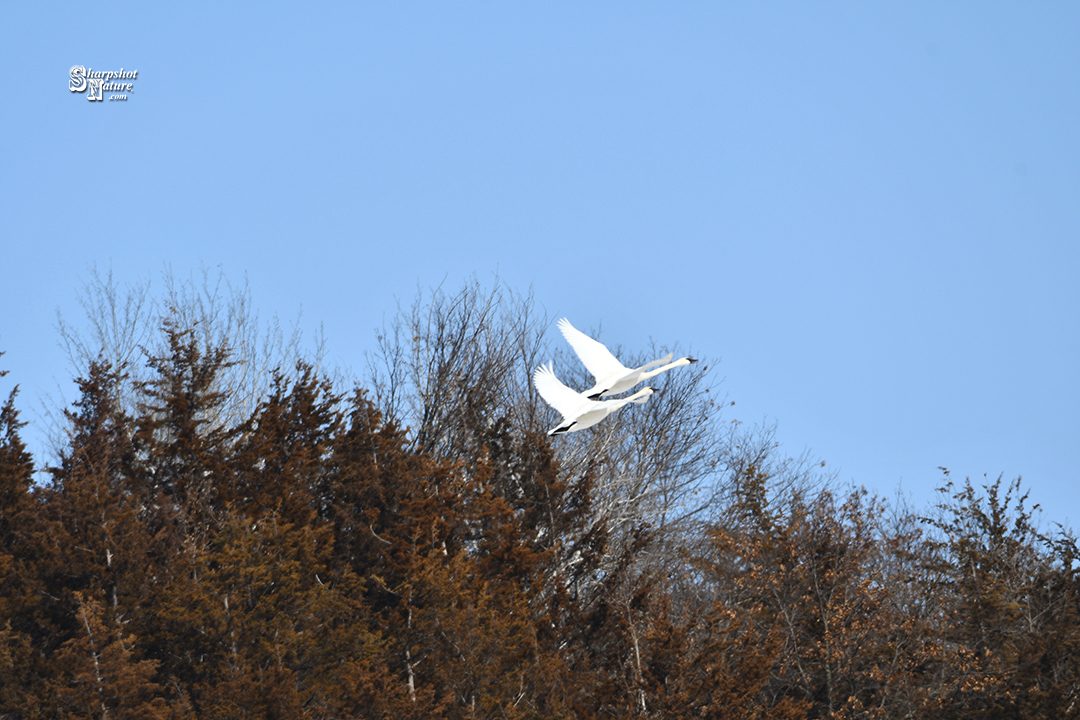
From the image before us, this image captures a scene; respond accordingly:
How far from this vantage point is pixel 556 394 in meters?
14.7

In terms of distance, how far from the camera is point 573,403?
574 inches

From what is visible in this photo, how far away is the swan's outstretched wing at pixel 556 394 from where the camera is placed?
14.5 metres

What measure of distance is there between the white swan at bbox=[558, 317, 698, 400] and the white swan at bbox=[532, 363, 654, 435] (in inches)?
6.1

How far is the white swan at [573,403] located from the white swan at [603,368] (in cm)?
15

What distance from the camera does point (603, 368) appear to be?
15.0 meters

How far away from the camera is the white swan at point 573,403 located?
14.0 meters

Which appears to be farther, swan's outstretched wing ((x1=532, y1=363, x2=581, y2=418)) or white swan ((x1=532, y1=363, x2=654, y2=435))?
swan's outstretched wing ((x1=532, y1=363, x2=581, y2=418))

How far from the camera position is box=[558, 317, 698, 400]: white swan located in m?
14.3

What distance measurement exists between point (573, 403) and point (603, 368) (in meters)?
0.76

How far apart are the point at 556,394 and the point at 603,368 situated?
0.80 m

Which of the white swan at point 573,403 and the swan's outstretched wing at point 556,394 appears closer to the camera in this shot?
the white swan at point 573,403

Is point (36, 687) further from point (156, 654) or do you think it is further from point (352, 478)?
point (352, 478)

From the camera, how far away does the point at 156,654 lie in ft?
50.5

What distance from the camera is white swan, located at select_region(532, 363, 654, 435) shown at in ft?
46.0
